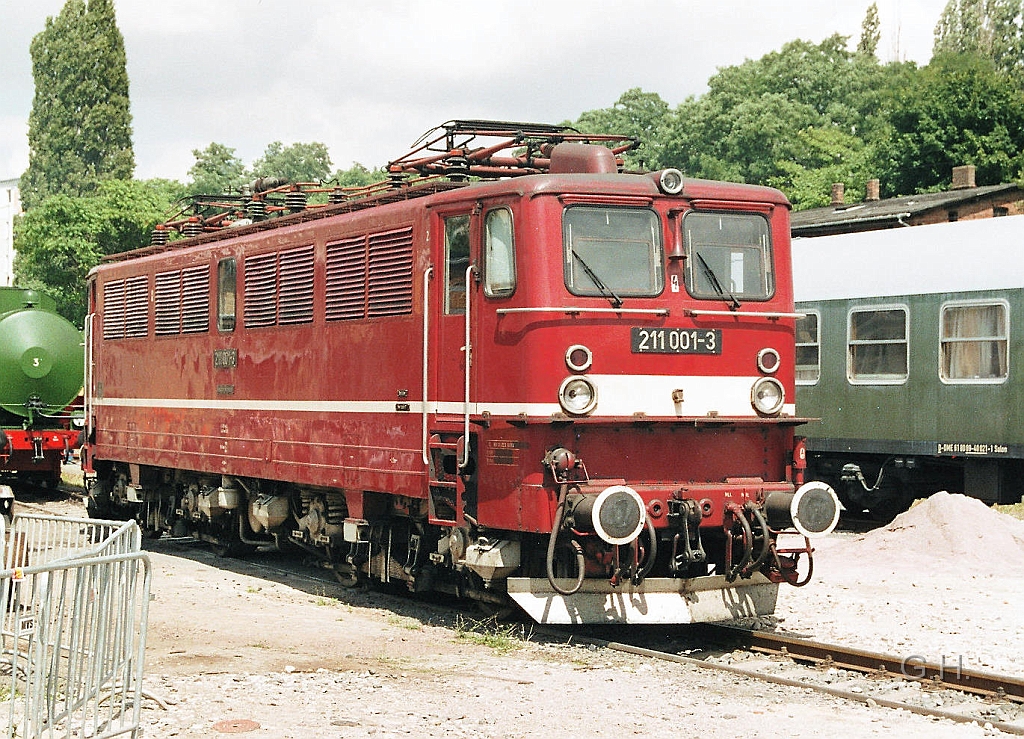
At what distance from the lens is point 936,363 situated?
18.8 m

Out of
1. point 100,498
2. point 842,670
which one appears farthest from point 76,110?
point 842,670

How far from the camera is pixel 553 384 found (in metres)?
10.5

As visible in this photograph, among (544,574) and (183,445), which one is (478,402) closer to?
(544,574)

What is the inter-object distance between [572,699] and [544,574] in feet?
8.27

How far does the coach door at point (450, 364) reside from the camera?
11.2 meters

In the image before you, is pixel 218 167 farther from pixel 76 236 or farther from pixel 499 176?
pixel 499 176

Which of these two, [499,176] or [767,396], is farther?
[499,176]

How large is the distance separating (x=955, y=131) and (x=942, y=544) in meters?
35.8

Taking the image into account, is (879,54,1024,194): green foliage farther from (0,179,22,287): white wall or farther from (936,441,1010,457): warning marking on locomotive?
(0,179,22,287): white wall

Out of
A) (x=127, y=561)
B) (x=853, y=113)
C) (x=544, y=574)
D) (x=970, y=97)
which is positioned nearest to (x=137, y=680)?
(x=127, y=561)

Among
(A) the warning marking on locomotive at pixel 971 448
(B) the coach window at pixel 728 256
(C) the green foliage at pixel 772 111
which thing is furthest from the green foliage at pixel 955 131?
(B) the coach window at pixel 728 256

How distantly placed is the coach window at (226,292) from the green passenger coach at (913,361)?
9.16m

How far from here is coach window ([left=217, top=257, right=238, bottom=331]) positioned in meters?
15.1

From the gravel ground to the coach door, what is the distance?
1.17 meters
